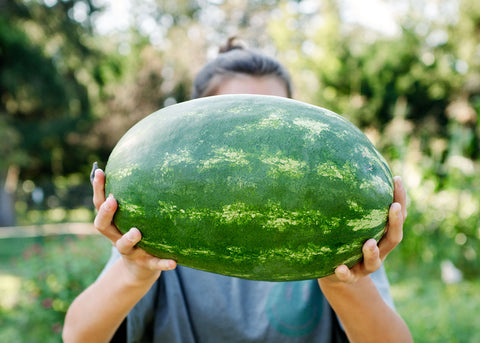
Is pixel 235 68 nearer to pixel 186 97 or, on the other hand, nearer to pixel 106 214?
pixel 106 214

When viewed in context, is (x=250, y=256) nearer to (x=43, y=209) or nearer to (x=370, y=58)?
(x=370, y=58)

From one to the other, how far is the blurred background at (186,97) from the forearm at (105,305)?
309 centimetres

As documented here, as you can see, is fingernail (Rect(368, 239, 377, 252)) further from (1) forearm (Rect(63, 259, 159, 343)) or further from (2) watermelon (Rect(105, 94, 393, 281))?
(1) forearm (Rect(63, 259, 159, 343))

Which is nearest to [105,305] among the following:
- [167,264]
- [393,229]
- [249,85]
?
[167,264]

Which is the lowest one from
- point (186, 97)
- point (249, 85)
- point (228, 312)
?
point (186, 97)

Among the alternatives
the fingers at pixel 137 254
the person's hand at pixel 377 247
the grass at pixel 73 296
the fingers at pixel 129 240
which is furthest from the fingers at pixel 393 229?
the grass at pixel 73 296

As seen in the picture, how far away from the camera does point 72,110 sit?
813 inches

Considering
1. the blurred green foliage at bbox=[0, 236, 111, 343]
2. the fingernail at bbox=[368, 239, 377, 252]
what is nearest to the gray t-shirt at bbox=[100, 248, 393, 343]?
the fingernail at bbox=[368, 239, 377, 252]

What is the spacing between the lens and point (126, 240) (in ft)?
4.88

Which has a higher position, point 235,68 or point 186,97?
point 235,68

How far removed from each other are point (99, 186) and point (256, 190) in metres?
0.68

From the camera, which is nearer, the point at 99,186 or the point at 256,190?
the point at 256,190

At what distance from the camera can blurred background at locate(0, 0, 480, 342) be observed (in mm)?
5484

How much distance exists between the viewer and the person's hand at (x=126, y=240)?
4.92ft
